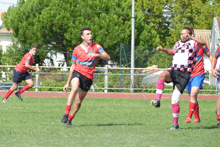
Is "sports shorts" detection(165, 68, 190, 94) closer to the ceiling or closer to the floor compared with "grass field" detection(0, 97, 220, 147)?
closer to the ceiling

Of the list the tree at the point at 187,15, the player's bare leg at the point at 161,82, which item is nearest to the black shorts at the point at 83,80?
the player's bare leg at the point at 161,82

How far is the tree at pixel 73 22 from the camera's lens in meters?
29.6

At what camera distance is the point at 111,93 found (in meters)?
20.7

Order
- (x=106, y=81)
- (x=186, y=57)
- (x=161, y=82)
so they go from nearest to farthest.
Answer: (x=161, y=82) < (x=186, y=57) < (x=106, y=81)

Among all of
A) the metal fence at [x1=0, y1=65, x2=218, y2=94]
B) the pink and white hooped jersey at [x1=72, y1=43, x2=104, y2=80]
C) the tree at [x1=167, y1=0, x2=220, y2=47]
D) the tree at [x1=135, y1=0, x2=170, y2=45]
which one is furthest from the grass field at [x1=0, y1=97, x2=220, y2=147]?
the tree at [x1=135, y1=0, x2=170, y2=45]

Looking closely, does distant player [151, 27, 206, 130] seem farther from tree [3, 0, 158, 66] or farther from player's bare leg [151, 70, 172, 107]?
tree [3, 0, 158, 66]

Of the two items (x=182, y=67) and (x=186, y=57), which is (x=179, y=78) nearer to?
(x=182, y=67)

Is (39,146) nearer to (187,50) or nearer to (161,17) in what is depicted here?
(187,50)

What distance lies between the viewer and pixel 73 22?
30.7m

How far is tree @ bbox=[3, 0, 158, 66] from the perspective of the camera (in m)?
29.6

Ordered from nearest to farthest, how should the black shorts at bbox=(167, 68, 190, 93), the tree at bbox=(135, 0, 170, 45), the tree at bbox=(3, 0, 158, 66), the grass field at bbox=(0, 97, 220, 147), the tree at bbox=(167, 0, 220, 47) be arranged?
1. the grass field at bbox=(0, 97, 220, 147)
2. the black shorts at bbox=(167, 68, 190, 93)
3. the tree at bbox=(3, 0, 158, 66)
4. the tree at bbox=(167, 0, 220, 47)
5. the tree at bbox=(135, 0, 170, 45)

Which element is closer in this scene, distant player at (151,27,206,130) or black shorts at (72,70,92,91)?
distant player at (151,27,206,130)

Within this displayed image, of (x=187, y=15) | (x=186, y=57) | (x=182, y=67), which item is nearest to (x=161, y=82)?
(x=182, y=67)

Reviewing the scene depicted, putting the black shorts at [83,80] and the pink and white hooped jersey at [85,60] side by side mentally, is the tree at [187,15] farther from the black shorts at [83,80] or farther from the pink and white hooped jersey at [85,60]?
the black shorts at [83,80]
